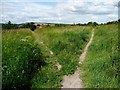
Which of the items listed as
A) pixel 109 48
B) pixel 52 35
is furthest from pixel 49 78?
pixel 52 35

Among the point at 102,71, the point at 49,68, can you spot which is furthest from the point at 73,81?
the point at 49,68

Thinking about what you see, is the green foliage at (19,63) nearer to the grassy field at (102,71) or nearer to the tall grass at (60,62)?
the tall grass at (60,62)

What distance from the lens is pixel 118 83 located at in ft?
43.3

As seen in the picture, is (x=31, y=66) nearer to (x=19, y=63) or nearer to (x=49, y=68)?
(x=49, y=68)

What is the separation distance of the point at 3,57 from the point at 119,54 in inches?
227

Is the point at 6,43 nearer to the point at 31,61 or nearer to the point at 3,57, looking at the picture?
the point at 31,61

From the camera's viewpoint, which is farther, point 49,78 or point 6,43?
point 6,43

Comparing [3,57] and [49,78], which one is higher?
[3,57]

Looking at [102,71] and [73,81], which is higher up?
[102,71]

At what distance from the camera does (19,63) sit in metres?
13.1

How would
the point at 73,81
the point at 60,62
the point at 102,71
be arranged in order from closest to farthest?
the point at 73,81
the point at 102,71
the point at 60,62

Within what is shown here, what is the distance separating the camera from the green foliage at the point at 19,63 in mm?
11867

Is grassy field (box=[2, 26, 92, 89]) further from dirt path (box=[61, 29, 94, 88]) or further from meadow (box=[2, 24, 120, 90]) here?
dirt path (box=[61, 29, 94, 88])

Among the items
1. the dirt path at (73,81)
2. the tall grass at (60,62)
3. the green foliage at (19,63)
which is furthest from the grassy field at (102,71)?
the green foliage at (19,63)
